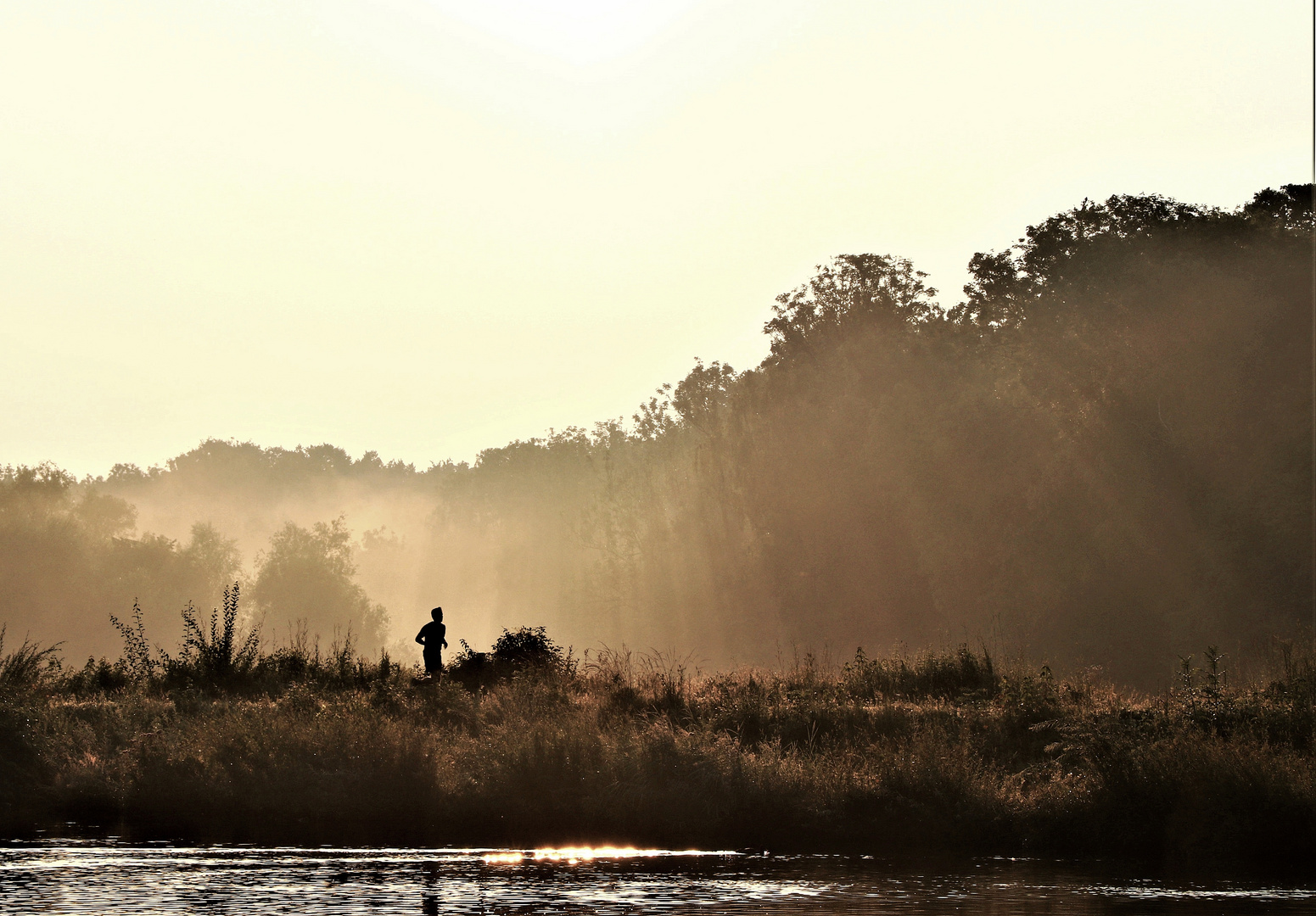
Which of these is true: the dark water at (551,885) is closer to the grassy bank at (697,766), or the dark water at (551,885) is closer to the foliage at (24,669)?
the grassy bank at (697,766)

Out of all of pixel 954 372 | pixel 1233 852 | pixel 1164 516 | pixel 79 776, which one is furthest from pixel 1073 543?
pixel 79 776

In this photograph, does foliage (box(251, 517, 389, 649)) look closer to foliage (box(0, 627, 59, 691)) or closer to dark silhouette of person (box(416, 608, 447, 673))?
foliage (box(0, 627, 59, 691))

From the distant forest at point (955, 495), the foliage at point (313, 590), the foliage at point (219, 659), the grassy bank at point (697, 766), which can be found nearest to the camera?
the grassy bank at point (697, 766)

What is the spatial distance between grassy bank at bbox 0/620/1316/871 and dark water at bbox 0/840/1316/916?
5.10 ft

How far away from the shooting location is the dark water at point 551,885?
12.0 metres

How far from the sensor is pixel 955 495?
58719mm

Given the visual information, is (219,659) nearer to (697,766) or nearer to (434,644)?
(434,644)

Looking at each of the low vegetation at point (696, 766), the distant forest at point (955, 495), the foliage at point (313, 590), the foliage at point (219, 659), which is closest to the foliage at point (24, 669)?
the low vegetation at point (696, 766)

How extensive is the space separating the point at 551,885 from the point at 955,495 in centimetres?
4762

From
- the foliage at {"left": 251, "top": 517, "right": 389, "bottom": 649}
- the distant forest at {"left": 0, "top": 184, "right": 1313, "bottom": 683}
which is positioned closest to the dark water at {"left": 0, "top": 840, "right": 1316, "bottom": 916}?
the distant forest at {"left": 0, "top": 184, "right": 1313, "bottom": 683}

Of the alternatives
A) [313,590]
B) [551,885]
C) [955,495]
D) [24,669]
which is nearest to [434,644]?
[24,669]

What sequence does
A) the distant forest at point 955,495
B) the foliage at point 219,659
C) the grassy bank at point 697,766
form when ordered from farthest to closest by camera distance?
1. the distant forest at point 955,495
2. the foliage at point 219,659
3. the grassy bank at point 697,766

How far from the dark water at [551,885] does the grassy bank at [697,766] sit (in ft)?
5.10

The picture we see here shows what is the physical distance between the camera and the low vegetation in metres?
16.8
